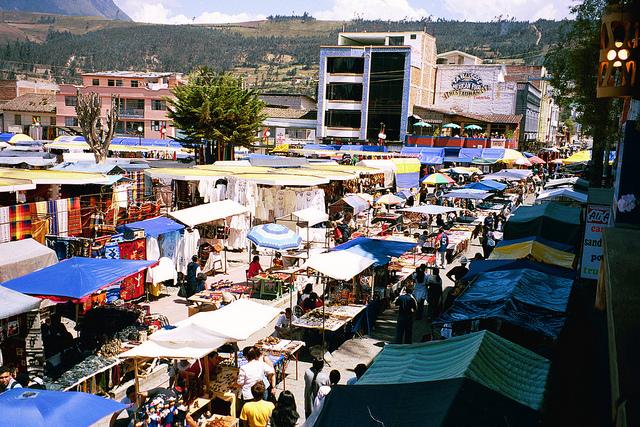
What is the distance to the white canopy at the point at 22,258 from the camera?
38.2ft

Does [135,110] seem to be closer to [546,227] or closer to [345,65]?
[345,65]

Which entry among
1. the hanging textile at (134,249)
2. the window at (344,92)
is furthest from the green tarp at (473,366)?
the window at (344,92)

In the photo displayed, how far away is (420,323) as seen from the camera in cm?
1407

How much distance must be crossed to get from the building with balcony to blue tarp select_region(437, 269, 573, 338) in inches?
1908

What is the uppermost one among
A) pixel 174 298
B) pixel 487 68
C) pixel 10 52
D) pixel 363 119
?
pixel 10 52

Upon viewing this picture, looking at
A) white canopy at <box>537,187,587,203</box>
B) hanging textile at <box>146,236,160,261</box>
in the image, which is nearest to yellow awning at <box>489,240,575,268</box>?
hanging textile at <box>146,236,160,261</box>

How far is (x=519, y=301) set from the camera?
1004 centimetres

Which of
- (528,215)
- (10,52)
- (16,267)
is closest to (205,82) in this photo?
(528,215)

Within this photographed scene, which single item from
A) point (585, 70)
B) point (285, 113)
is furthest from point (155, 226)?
point (285, 113)

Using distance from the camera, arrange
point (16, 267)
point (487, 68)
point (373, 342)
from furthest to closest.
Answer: point (487, 68) → point (373, 342) → point (16, 267)

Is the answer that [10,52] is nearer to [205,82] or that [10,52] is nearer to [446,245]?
[205,82]

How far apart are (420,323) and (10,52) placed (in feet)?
680

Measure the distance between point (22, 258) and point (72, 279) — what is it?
98.8 inches

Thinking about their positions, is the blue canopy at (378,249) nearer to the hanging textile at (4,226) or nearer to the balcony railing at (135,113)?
the hanging textile at (4,226)
